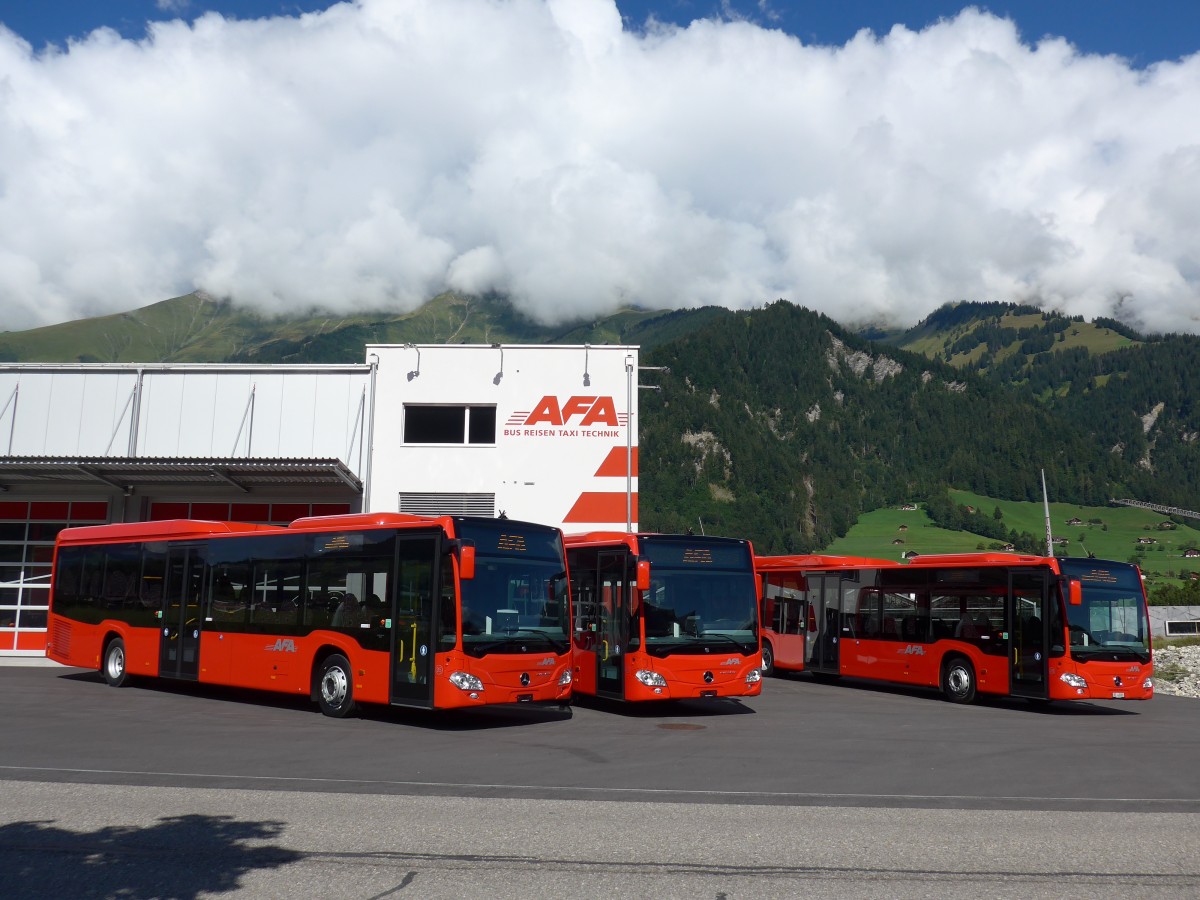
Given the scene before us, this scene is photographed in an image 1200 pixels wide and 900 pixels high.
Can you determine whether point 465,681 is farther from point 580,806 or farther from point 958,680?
point 958,680

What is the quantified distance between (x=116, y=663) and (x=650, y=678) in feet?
35.9

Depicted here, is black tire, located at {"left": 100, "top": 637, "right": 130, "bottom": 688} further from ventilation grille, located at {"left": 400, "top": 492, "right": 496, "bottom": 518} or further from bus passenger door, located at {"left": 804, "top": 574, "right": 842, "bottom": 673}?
bus passenger door, located at {"left": 804, "top": 574, "right": 842, "bottom": 673}

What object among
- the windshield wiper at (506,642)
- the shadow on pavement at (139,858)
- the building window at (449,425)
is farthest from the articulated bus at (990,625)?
the shadow on pavement at (139,858)

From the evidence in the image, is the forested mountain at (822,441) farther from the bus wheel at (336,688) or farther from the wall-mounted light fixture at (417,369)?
the bus wheel at (336,688)

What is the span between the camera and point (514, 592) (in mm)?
14797

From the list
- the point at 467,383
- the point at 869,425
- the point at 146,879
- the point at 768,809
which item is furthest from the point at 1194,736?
the point at 869,425

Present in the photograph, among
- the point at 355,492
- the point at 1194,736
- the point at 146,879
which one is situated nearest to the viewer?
the point at 146,879

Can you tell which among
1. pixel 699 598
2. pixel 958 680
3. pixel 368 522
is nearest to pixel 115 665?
pixel 368 522

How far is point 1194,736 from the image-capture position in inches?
621

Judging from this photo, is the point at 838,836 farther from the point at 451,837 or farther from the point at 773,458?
the point at 773,458

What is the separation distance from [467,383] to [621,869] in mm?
23113

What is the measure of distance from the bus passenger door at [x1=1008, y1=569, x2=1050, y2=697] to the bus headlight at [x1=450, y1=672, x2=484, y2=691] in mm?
10518

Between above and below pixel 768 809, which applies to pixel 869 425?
above

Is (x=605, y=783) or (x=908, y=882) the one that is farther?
(x=605, y=783)
